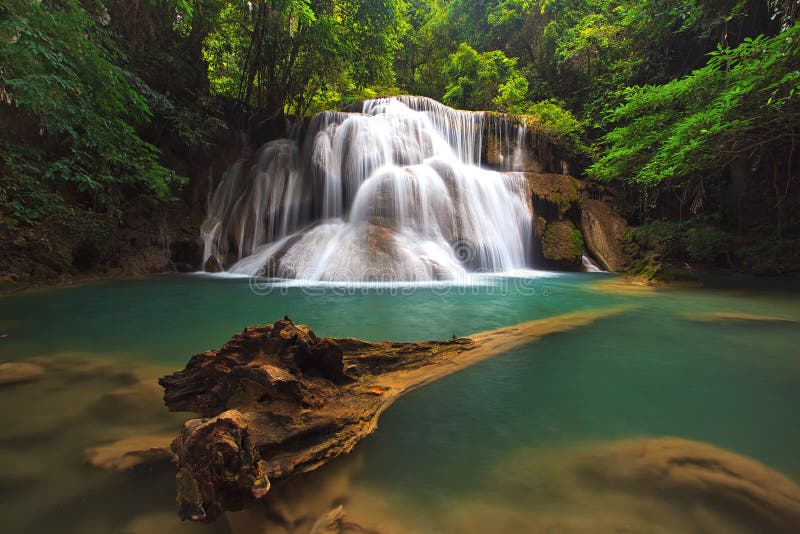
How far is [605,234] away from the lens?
13375 millimetres

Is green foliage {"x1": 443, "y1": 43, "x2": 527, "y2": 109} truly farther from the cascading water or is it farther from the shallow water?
the shallow water

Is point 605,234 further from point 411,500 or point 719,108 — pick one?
point 411,500

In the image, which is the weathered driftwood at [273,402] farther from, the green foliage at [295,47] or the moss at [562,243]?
the green foliage at [295,47]

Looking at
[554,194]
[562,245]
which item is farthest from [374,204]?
[554,194]

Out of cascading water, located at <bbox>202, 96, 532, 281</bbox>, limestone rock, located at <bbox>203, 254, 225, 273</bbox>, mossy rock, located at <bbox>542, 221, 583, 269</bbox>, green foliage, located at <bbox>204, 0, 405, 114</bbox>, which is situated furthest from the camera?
green foliage, located at <bbox>204, 0, 405, 114</bbox>

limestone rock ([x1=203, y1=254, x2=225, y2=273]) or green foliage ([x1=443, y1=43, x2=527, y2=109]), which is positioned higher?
green foliage ([x1=443, y1=43, x2=527, y2=109])

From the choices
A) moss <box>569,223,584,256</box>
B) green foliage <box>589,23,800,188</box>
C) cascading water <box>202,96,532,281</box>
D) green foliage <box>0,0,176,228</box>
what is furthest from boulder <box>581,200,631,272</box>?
green foliage <box>0,0,176,228</box>

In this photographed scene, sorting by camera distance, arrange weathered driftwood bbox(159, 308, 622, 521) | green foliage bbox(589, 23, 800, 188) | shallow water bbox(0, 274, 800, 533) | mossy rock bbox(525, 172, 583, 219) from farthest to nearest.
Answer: mossy rock bbox(525, 172, 583, 219)
green foliage bbox(589, 23, 800, 188)
shallow water bbox(0, 274, 800, 533)
weathered driftwood bbox(159, 308, 622, 521)

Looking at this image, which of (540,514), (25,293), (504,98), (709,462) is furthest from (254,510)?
(504,98)

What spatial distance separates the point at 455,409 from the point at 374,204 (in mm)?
8757

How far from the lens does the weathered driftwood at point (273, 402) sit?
128cm

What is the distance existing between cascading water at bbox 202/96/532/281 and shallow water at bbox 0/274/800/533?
3.98m

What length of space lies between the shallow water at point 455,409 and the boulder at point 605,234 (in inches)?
295

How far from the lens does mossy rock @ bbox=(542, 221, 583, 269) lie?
12125mm
